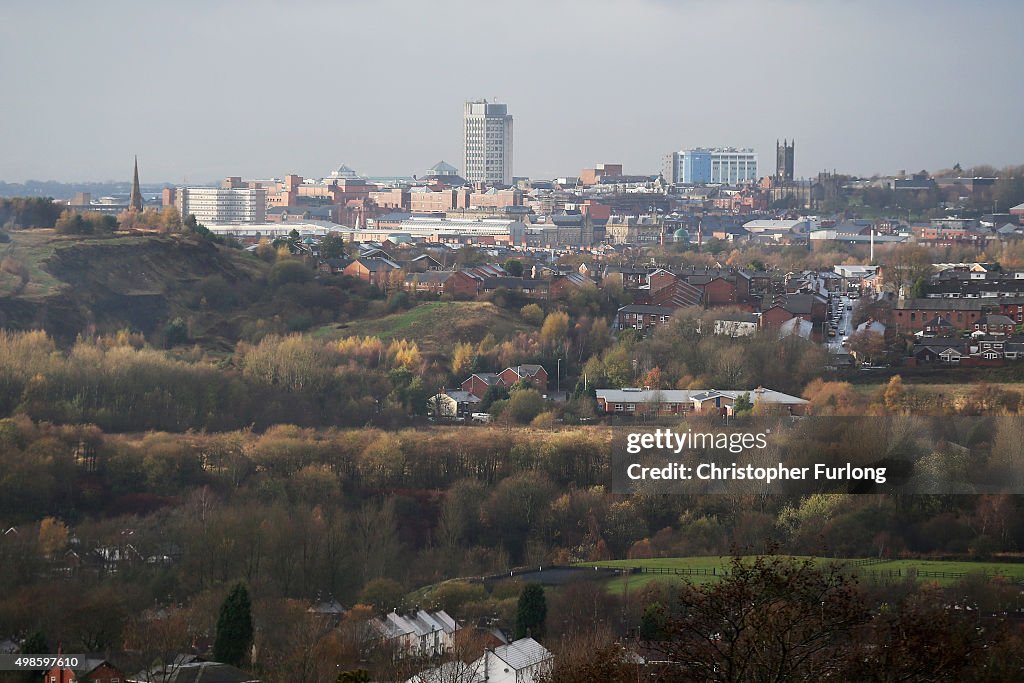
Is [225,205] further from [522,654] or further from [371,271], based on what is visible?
[522,654]

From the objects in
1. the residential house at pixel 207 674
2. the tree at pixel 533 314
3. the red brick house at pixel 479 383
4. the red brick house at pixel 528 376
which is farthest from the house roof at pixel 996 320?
the residential house at pixel 207 674

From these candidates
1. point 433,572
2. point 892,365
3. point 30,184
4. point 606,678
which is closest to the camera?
point 606,678

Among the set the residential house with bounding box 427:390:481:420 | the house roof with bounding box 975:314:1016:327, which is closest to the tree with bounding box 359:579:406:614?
the residential house with bounding box 427:390:481:420

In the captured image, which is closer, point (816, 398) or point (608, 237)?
point (816, 398)

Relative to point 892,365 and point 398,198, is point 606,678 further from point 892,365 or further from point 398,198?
point 398,198

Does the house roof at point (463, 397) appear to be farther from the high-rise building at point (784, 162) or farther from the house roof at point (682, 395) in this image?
the high-rise building at point (784, 162)

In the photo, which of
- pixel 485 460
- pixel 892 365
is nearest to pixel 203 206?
pixel 892 365

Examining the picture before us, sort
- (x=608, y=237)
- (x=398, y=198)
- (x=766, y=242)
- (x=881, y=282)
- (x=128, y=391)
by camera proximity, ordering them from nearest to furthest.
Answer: (x=128, y=391)
(x=881, y=282)
(x=766, y=242)
(x=608, y=237)
(x=398, y=198)
